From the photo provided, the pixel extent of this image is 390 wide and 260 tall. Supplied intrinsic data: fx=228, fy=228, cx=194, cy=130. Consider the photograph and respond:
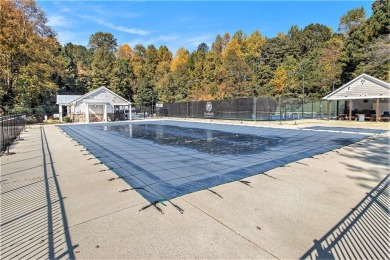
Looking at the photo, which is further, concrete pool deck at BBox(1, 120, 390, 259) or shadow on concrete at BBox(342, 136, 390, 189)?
shadow on concrete at BBox(342, 136, 390, 189)

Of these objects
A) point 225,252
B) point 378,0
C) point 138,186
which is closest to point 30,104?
point 138,186

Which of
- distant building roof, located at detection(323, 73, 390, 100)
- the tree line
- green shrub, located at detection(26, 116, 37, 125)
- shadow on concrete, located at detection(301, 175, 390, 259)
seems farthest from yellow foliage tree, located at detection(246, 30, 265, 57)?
shadow on concrete, located at detection(301, 175, 390, 259)

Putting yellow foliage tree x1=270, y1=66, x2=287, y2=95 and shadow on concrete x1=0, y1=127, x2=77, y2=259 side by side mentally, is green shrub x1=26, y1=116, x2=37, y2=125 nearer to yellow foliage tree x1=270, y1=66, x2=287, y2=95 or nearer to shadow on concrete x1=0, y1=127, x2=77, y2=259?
shadow on concrete x1=0, y1=127, x2=77, y2=259

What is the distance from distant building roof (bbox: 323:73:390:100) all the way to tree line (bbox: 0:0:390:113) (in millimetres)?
1550

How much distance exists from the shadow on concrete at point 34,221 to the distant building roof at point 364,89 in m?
24.3

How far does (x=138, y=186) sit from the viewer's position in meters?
4.56

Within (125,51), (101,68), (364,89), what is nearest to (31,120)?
(101,68)

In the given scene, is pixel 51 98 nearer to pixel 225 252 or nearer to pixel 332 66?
pixel 225 252

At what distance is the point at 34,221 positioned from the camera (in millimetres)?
3207

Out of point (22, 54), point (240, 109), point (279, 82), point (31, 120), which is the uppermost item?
point (22, 54)

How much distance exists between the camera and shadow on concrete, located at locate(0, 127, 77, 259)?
8.29 feet

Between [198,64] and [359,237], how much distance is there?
47699 mm

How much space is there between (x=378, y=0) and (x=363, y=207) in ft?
114

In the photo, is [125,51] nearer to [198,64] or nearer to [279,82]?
[198,64]
